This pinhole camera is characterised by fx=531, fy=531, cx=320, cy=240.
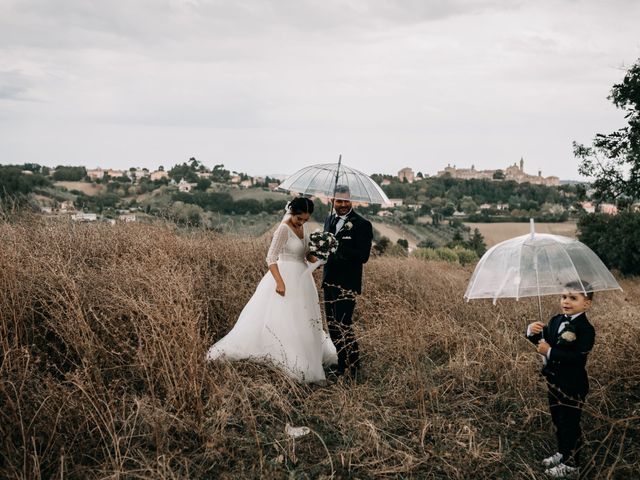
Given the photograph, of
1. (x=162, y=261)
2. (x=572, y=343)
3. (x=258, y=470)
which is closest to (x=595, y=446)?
(x=572, y=343)

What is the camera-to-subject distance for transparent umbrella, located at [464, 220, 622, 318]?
338 centimetres

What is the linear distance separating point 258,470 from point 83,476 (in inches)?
41.0

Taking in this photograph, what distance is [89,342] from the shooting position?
4105 mm

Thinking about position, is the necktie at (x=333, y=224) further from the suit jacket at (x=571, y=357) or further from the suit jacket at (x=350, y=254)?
the suit jacket at (x=571, y=357)

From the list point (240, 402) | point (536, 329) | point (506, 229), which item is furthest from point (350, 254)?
point (506, 229)

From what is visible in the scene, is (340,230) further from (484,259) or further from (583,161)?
(583,161)

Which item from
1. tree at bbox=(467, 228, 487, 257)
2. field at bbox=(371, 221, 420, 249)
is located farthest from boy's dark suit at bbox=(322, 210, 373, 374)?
field at bbox=(371, 221, 420, 249)

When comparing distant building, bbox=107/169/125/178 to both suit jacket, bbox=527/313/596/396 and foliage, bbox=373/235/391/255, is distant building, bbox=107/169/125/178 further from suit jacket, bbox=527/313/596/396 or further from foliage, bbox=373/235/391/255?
suit jacket, bbox=527/313/596/396

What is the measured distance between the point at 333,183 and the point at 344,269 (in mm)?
921

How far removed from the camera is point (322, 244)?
4.84 meters

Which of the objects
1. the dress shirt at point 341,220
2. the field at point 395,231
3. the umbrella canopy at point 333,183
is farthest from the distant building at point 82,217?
the field at point 395,231

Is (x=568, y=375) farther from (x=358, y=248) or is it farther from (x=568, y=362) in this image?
(x=358, y=248)

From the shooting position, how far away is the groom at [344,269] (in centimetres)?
506

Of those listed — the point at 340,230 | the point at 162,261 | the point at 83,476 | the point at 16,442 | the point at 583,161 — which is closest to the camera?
the point at 83,476
